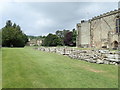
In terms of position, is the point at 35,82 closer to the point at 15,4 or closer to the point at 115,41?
the point at 15,4

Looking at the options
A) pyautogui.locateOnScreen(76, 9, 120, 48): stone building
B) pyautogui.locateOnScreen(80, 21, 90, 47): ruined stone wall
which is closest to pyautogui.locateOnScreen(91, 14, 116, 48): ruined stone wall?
pyautogui.locateOnScreen(76, 9, 120, 48): stone building

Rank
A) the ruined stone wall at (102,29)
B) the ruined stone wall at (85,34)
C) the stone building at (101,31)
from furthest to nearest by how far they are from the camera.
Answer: the ruined stone wall at (85,34) < the ruined stone wall at (102,29) < the stone building at (101,31)

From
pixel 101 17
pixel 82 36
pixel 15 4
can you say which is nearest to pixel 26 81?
pixel 15 4

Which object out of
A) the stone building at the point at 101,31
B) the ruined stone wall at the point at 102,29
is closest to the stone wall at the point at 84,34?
the stone building at the point at 101,31

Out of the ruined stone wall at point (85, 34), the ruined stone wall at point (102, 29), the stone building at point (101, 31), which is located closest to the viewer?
the stone building at point (101, 31)

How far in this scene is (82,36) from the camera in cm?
2923

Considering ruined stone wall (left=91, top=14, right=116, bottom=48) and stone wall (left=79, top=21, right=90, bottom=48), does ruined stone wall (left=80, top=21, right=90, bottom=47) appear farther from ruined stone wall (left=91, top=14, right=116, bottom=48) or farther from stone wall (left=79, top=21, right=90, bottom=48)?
ruined stone wall (left=91, top=14, right=116, bottom=48)

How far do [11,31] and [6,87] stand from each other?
44.9 meters

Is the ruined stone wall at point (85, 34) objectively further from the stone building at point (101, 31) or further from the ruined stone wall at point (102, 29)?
the ruined stone wall at point (102, 29)

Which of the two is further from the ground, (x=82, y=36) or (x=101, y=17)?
(x=101, y=17)

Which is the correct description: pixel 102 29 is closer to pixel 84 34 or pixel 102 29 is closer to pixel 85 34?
pixel 85 34

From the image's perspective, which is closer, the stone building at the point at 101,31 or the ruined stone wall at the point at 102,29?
the stone building at the point at 101,31

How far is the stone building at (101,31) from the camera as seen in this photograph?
819 inches

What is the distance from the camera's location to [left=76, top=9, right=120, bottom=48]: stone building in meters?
20.8
